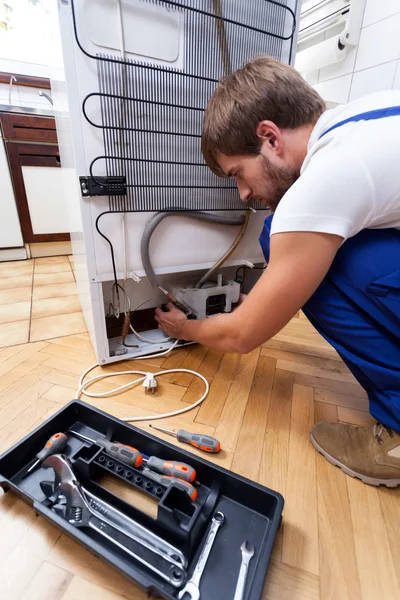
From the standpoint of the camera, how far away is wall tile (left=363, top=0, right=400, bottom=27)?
1.08 m

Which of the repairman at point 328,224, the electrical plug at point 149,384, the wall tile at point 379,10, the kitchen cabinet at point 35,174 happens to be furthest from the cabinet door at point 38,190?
the wall tile at point 379,10

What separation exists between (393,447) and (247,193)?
59 centimetres

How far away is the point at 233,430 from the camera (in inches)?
26.1

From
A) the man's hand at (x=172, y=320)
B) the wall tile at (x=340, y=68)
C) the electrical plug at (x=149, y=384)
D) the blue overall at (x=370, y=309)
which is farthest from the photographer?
the wall tile at (x=340, y=68)

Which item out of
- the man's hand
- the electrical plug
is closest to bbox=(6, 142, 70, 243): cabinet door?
the man's hand

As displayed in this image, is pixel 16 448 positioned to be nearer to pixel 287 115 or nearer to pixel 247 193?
pixel 247 193

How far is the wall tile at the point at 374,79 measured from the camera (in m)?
1.12

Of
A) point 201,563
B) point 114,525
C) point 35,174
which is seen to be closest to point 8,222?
point 35,174

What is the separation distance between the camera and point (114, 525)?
45 cm

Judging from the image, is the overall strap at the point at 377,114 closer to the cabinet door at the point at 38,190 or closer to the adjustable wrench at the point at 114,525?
the adjustable wrench at the point at 114,525

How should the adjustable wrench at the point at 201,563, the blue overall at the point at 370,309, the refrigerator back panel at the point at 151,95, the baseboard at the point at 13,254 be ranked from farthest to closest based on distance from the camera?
1. the baseboard at the point at 13,254
2. the refrigerator back panel at the point at 151,95
3. the blue overall at the point at 370,309
4. the adjustable wrench at the point at 201,563

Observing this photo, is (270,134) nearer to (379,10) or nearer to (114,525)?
(114,525)

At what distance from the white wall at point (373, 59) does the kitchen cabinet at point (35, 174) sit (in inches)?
61.0

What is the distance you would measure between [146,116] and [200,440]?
739 mm
